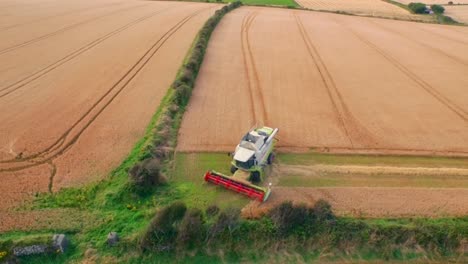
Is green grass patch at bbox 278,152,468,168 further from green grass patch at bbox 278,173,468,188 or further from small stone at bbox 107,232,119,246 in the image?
small stone at bbox 107,232,119,246

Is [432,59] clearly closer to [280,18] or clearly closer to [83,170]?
[280,18]

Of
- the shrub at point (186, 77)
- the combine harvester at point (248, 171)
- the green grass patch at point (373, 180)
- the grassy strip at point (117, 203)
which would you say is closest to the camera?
the grassy strip at point (117, 203)

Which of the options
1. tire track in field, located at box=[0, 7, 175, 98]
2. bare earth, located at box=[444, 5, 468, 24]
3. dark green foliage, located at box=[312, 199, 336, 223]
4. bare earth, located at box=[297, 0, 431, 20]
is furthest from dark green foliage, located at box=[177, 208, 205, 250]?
bare earth, located at box=[444, 5, 468, 24]

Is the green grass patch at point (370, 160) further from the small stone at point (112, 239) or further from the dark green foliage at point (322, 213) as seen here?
the small stone at point (112, 239)

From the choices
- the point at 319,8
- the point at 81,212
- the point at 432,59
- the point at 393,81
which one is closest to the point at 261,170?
the point at 81,212

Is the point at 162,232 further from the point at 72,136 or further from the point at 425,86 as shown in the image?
the point at 425,86

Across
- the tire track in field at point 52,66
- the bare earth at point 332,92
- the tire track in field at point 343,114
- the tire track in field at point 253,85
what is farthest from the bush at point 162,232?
the tire track in field at point 52,66
